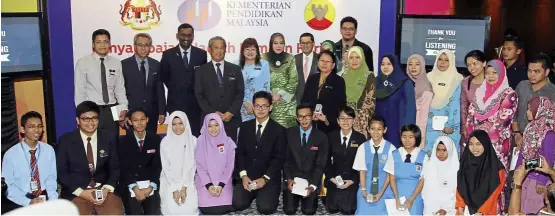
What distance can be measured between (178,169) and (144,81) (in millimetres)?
1100

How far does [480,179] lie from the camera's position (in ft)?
15.7

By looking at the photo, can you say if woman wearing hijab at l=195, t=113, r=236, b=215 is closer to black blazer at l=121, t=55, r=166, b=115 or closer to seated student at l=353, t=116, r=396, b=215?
black blazer at l=121, t=55, r=166, b=115

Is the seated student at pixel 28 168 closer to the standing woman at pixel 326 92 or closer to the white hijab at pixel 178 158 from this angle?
the white hijab at pixel 178 158

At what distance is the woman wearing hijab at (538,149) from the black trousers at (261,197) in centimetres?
205

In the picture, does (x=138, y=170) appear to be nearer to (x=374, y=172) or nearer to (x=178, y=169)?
(x=178, y=169)

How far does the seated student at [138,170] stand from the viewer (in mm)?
4996

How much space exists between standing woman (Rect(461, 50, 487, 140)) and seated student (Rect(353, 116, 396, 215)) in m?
0.88

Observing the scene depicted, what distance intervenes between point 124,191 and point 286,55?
1995 millimetres

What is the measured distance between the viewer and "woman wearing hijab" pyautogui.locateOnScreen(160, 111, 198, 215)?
5055mm

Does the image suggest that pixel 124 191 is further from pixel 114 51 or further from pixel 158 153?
pixel 114 51

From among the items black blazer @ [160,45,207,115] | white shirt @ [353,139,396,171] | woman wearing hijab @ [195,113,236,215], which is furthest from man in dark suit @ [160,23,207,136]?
white shirt @ [353,139,396,171]

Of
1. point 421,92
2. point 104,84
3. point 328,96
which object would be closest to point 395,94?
point 421,92

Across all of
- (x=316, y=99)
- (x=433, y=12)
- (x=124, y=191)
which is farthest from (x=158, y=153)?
(x=433, y=12)

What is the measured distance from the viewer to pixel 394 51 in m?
6.55
